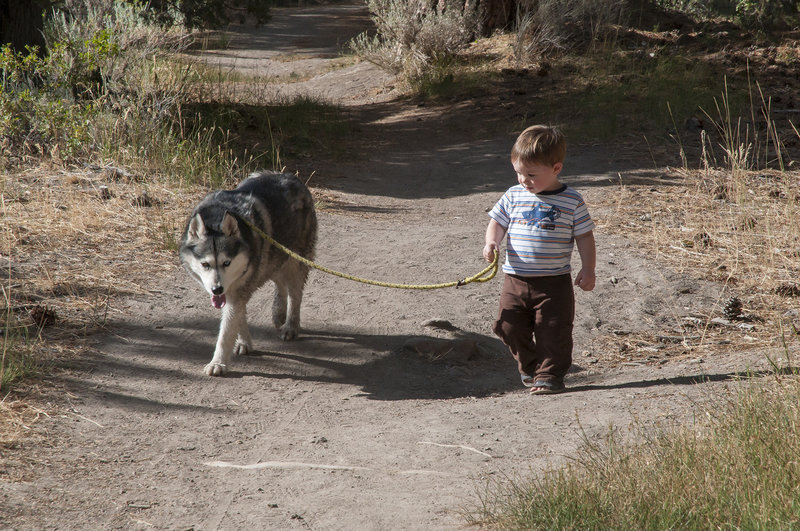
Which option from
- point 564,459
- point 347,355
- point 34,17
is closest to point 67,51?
point 34,17

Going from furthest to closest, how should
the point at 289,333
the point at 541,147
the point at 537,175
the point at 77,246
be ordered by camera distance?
the point at 77,246
the point at 289,333
the point at 537,175
the point at 541,147

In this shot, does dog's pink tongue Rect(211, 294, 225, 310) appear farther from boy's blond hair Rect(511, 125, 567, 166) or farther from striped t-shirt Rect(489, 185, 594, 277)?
boy's blond hair Rect(511, 125, 567, 166)

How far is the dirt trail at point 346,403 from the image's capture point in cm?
353

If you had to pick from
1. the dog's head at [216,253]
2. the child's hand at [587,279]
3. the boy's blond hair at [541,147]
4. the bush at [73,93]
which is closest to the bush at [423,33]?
the bush at [73,93]

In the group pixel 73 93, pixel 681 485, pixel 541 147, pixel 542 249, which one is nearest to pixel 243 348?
pixel 542 249

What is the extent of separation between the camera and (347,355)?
5898 millimetres

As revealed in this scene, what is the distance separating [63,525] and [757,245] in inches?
268

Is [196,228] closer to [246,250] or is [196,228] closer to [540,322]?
[246,250]

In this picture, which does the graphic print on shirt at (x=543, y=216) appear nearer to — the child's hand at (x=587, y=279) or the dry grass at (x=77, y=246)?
the child's hand at (x=587, y=279)

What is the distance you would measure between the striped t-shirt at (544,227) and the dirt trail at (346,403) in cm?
88

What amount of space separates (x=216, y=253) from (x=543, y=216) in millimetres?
2236

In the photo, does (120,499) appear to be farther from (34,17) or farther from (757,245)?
(34,17)

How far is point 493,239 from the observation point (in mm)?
4738

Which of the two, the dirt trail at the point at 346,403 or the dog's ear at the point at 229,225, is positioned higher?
the dog's ear at the point at 229,225
